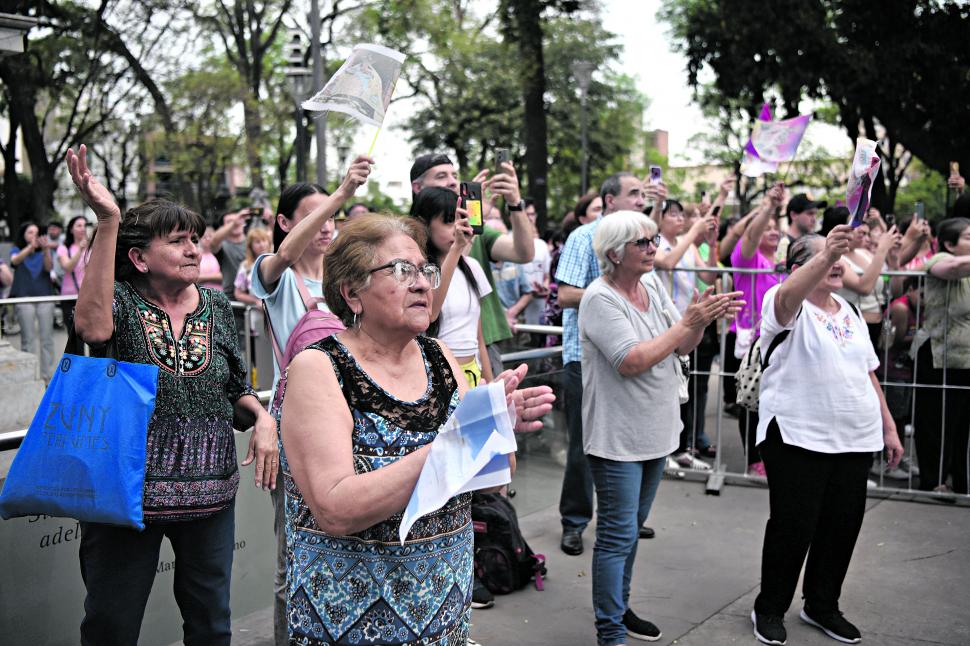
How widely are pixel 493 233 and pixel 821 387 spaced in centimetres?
190

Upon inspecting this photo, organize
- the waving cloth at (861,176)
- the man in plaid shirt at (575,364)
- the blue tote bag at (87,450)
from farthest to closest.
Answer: the man in plaid shirt at (575,364)
the waving cloth at (861,176)
the blue tote bag at (87,450)

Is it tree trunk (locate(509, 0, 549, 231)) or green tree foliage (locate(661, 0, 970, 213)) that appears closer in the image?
green tree foliage (locate(661, 0, 970, 213))

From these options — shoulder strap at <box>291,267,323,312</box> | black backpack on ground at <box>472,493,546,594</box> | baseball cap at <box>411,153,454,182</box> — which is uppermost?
baseball cap at <box>411,153,454,182</box>

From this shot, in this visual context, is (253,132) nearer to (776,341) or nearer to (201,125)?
(201,125)

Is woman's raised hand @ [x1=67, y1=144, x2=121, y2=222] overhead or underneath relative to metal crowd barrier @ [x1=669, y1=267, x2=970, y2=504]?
overhead

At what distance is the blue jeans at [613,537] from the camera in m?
4.40

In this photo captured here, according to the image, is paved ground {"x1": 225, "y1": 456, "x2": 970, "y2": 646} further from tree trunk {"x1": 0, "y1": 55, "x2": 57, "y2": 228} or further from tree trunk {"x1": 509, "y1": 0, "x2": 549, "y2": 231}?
tree trunk {"x1": 0, "y1": 55, "x2": 57, "y2": 228}

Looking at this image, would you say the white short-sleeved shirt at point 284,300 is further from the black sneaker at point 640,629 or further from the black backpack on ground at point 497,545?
the black sneaker at point 640,629

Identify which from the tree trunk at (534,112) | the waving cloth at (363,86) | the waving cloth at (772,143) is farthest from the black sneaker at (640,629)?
the tree trunk at (534,112)

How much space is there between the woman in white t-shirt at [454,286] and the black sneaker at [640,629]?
4.43ft

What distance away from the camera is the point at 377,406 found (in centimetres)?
258

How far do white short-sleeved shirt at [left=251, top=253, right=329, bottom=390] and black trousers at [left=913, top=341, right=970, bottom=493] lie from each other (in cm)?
512

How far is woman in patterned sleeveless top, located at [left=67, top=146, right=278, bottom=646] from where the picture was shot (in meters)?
3.33

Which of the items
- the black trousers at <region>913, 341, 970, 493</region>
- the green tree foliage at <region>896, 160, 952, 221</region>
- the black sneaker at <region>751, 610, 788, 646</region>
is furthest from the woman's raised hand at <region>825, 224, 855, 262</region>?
the green tree foliage at <region>896, 160, 952, 221</region>
